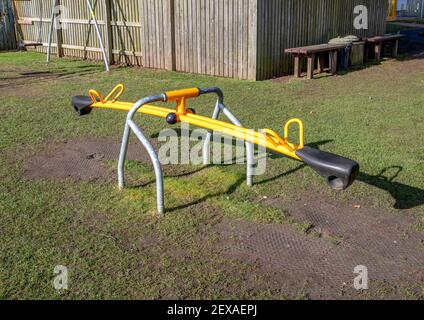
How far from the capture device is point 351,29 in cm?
1371

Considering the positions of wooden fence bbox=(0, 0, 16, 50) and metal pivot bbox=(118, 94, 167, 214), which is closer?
metal pivot bbox=(118, 94, 167, 214)

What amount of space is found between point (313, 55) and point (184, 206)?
7.17 meters

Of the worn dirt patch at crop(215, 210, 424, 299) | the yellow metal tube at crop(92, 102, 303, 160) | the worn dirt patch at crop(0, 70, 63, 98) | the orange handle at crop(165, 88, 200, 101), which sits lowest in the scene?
the worn dirt patch at crop(215, 210, 424, 299)

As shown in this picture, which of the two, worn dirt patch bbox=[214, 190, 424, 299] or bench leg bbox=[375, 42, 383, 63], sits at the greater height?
bench leg bbox=[375, 42, 383, 63]

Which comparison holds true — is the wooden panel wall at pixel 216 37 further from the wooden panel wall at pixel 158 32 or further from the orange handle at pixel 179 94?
the orange handle at pixel 179 94

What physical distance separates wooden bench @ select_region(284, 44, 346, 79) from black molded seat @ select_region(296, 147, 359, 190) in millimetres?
7251

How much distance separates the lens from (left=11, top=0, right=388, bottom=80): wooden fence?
10.5m

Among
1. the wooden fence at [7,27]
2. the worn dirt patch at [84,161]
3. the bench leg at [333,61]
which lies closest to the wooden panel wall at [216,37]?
the bench leg at [333,61]

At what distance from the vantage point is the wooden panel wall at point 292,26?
10547 mm

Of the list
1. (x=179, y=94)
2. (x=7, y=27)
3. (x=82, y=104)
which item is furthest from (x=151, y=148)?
(x=7, y=27)

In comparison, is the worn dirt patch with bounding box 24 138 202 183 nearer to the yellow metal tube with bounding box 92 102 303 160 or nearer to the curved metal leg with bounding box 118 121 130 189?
the curved metal leg with bounding box 118 121 130 189

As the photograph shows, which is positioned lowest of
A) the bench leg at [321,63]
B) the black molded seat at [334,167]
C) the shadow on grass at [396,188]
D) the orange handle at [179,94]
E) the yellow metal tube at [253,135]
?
the shadow on grass at [396,188]

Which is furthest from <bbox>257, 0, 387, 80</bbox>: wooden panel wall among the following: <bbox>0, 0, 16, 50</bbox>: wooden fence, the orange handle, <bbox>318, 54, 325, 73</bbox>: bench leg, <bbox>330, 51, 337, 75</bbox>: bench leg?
<bbox>0, 0, 16, 50</bbox>: wooden fence
